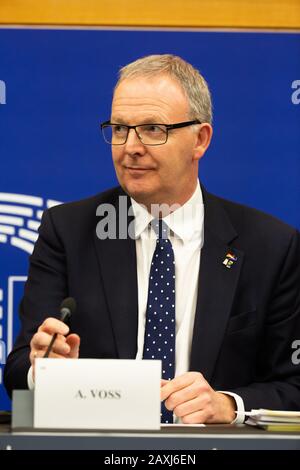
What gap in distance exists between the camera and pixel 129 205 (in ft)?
10.0

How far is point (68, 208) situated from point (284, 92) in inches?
35.8

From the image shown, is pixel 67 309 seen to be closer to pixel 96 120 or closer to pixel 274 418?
pixel 274 418

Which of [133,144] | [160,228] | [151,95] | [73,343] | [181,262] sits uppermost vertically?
[151,95]

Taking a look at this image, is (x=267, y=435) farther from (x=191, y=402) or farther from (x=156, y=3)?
(x=156, y=3)

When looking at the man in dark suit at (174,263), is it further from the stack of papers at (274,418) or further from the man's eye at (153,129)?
the stack of papers at (274,418)

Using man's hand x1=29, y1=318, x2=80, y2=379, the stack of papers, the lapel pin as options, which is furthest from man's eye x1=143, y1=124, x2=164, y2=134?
the stack of papers

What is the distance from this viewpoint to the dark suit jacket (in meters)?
2.86

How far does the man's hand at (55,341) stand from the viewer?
7.59 feet

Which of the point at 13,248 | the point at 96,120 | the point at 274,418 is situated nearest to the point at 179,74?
the point at 96,120

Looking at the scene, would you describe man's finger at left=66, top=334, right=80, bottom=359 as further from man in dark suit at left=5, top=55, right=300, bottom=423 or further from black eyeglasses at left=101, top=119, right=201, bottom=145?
black eyeglasses at left=101, top=119, right=201, bottom=145

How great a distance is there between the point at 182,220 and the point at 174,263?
156mm

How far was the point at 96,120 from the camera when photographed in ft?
11.2

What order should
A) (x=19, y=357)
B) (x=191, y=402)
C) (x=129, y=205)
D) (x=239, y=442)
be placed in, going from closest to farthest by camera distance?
(x=239, y=442)
(x=191, y=402)
(x=19, y=357)
(x=129, y=205)

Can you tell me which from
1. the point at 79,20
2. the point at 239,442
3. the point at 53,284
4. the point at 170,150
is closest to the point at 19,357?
the point at 53,284
